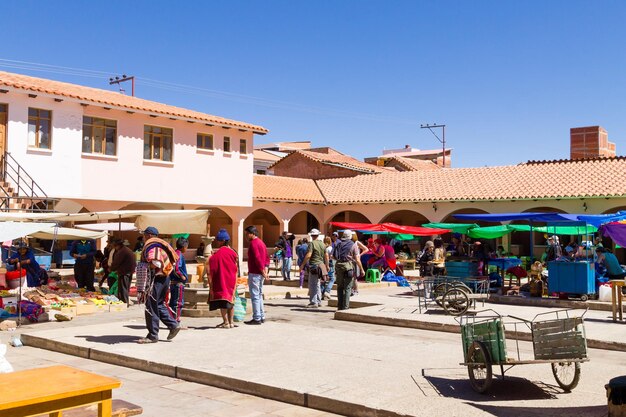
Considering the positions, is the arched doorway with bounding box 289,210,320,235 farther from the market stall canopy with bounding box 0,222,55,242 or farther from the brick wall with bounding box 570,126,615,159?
the market stall canopy with bounding box 0,222,55,242

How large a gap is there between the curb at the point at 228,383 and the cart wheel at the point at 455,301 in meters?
6.13

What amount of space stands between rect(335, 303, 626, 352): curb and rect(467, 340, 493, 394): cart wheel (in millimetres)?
3102

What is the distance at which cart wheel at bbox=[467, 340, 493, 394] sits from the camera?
6.65 meters

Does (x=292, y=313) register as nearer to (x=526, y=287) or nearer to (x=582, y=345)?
(x=526, y=287)

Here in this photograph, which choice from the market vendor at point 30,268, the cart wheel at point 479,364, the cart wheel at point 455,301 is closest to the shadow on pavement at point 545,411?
the cart wheel at point 479,364

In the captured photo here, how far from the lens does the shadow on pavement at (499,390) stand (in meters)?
6.57

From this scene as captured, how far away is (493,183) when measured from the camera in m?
31.9

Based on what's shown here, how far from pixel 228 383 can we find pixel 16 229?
5.75 meters

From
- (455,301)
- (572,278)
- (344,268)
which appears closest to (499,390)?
(455,301)

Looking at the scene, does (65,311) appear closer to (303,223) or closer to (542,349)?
(542,349)

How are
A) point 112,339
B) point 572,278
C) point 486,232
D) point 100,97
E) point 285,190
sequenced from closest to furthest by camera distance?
1. point 112,339
2. point 572,278
3. point 486,232
4. point 100,97
5. point 285,190

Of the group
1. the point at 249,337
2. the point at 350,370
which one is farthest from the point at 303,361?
the point at 249,337

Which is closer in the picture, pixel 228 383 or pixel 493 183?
pixel 228 383

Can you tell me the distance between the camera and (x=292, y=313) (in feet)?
46.2
